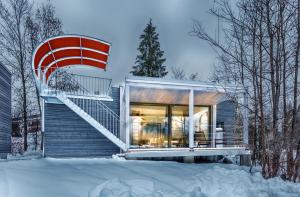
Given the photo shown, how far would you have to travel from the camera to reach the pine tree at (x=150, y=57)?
30.9 metres

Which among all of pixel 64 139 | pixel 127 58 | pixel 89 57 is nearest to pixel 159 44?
pixel 127 58

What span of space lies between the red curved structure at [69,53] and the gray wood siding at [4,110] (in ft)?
3.76

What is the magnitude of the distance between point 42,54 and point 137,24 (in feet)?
84.0

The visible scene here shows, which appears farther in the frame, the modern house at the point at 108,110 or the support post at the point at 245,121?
the modern house at the point at 108,110

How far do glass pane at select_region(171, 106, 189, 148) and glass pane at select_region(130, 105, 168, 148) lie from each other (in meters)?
0.47

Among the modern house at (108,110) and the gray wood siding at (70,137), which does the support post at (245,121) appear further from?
the gray wood siding at (70,137)

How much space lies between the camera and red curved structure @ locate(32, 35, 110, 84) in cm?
1025

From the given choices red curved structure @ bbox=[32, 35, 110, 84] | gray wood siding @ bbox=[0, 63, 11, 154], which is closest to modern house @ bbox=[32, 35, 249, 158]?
red curved structure @ bbox=[32, 35, 110, 84]

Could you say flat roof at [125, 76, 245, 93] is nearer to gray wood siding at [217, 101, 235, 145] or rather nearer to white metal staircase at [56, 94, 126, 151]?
white metal staircase at [56, 94, 126, 151]

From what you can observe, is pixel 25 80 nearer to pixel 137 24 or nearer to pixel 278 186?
pixel 278 186

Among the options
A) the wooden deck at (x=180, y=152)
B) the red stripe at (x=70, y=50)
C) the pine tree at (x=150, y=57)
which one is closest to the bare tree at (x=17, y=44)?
the red stripe at (x=70, y=50)

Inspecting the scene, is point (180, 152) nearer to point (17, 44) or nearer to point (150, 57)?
point (17, 44)

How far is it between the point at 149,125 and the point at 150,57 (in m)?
19.5

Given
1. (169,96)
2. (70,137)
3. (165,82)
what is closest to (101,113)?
(70,137)
